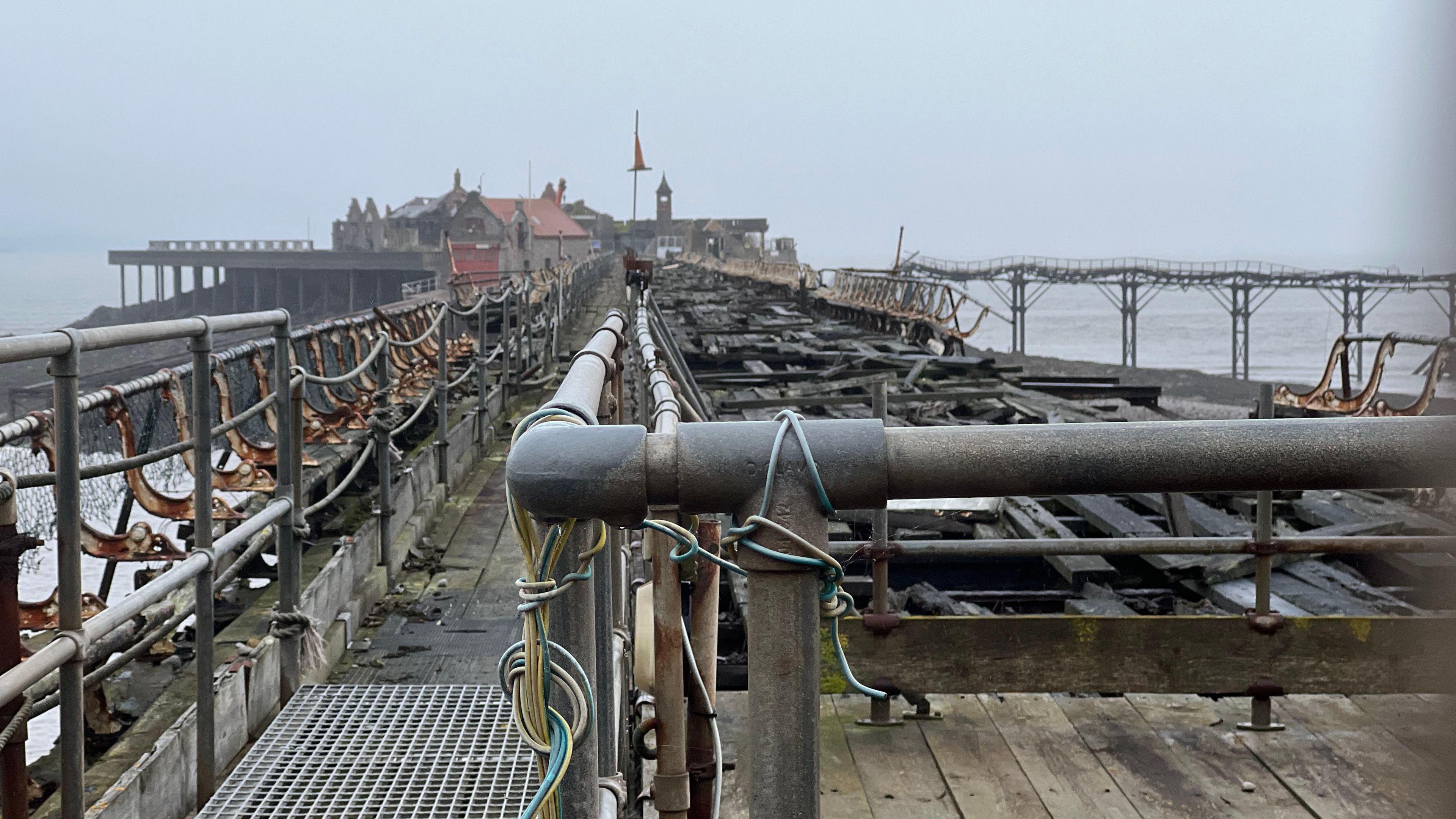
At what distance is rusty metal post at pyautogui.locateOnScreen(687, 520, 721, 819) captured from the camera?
2502 mm

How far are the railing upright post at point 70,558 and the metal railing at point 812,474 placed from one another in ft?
6.48

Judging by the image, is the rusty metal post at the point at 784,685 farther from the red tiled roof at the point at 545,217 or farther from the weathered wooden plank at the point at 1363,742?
the red tiled roof at the point at 545,217

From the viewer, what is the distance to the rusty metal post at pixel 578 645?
1.78 m

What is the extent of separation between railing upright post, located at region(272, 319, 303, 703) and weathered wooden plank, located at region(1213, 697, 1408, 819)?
3.84 metres

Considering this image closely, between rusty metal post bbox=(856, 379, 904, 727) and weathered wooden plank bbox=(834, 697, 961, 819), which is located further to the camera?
rusty metal post bbox=(856, 379, 904, 727)

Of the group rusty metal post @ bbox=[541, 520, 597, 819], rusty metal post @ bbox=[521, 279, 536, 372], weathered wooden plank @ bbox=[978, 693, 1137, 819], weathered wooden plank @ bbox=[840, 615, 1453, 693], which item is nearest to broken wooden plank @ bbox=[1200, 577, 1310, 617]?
weathered wooden plank @ bbox=[840, 615, 1453, 693]

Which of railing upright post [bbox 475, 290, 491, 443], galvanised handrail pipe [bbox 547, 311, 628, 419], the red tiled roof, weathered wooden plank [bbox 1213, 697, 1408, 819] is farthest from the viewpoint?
the red tiled roof

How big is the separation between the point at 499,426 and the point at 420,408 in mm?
4025

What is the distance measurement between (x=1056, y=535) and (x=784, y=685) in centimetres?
672

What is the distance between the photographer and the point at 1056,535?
7891 millimetres

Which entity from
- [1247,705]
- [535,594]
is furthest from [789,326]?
[535,594]

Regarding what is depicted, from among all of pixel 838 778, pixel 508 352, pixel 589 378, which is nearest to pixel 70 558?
pixel 589 378

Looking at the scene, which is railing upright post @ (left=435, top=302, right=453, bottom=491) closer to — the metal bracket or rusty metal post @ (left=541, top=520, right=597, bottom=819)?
the metal bracket

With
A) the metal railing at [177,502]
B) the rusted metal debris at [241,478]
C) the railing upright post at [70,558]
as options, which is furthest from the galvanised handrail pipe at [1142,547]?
the rusted metal debris at [241,478]
